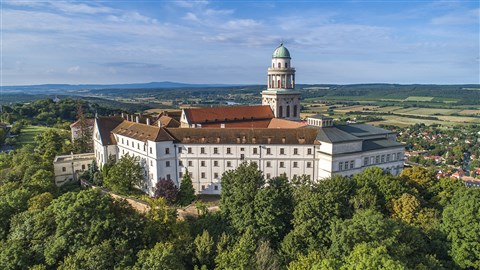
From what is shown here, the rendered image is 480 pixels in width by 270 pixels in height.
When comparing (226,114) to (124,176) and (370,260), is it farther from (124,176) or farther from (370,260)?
(370,260)

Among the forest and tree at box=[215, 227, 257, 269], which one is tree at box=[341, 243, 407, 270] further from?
tree at box=[215, 227, 257, 269]

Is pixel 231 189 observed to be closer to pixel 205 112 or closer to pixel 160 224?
pixel 160 224

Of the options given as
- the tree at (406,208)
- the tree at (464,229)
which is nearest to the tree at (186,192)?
the tree at (406,208)

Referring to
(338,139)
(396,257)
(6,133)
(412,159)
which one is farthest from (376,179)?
(6,133)

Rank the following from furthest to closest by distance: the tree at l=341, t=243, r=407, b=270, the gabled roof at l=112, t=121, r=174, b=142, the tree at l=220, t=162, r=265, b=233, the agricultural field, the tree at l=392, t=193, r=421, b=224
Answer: the agricultural field < the gabled roof at l=112, t=121, r=174, b=142 < the tree at l=220, t=162, r=265, b=233 < the tree at l=392, t=193, r=421, b=224 < the tree at l=341, t=243, r=407, b=270

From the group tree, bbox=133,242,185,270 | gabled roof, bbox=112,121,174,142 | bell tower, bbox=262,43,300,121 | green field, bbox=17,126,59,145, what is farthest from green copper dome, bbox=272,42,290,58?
green field, bbox=17,126,59,145

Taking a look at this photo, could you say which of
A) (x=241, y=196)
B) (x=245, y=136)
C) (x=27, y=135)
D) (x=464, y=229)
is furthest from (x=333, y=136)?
(x=27, y=135)
